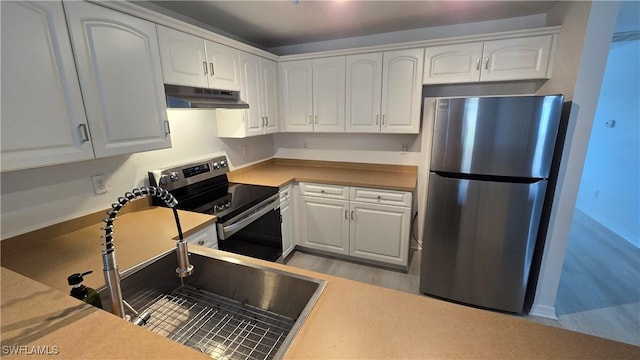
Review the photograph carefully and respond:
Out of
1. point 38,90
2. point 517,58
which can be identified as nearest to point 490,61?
point 517,58

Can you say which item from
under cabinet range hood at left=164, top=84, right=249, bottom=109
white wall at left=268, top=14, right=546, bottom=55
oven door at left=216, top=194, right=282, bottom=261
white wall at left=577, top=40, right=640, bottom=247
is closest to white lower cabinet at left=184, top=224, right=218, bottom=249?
oven door at left=216, top=194, right=282, bottom=261

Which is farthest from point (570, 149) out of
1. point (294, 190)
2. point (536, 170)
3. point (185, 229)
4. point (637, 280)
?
point (185, 229)

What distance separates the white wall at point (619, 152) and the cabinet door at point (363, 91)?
318cm

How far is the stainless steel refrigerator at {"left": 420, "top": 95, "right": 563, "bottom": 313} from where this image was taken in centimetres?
176

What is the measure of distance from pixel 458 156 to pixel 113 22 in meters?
2.20

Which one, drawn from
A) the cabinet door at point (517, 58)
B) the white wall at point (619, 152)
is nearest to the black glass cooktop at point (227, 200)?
the cabinet door at point (517, 58)

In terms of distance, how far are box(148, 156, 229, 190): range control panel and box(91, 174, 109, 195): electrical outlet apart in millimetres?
282

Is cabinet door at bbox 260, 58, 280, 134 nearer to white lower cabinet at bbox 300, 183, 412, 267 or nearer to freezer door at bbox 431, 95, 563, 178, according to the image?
white lower cabinet at bbox 300, 183, 412, 267

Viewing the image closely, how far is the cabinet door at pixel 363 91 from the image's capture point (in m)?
2.55

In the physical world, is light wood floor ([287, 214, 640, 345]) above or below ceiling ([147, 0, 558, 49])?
below

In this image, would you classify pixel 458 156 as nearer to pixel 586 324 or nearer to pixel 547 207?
pixel 547 207

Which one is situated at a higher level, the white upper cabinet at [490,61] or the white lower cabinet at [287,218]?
the white upper cabinet at [490,61]

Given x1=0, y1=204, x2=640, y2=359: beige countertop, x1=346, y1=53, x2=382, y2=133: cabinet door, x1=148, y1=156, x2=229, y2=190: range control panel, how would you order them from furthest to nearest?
x1=346, y1=53, x2=382, y2=133: cabinet door < x1=148, y1=156, x2=229, y2=190: range control panel < x1=0, y1=204, x2=640, y2=359: beige countertop

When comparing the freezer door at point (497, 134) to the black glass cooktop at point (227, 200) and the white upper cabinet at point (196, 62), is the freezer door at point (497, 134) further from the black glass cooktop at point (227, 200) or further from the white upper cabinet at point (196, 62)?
the white upper cabinet at point (196, 62)
